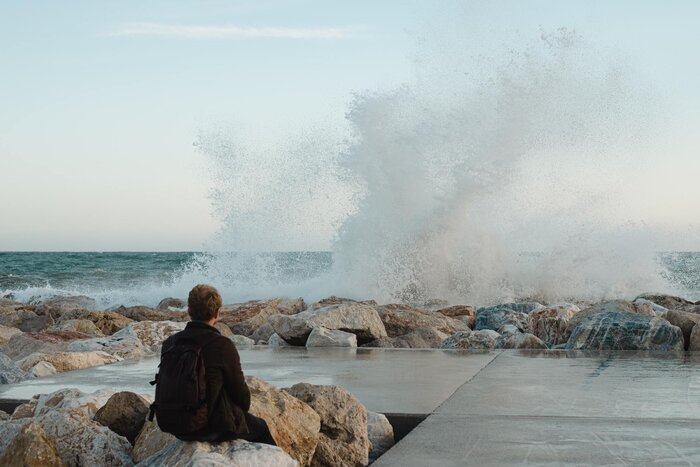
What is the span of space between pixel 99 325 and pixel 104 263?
152ft

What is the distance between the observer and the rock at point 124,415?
14.8ft

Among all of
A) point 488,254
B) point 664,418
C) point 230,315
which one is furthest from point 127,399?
point 488,254

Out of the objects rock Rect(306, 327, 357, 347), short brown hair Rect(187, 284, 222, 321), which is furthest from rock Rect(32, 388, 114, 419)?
rock Rect(306, 327, 357, 347)

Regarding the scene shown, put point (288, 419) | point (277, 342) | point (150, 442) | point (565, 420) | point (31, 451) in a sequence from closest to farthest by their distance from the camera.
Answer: point (31, 451) → point (150, 442) → point (288, 419) → point (565, 420) → point (277, 342)

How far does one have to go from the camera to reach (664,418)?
4.68 m

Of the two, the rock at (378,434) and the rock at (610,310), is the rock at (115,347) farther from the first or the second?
the rock at (610,310)

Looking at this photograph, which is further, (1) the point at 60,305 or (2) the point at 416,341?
(1) the point at 60,305

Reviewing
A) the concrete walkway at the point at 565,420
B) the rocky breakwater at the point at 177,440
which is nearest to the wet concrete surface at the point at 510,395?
the concrete walkway at the point at 565,420

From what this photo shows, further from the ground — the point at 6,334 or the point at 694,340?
the point at 694,340

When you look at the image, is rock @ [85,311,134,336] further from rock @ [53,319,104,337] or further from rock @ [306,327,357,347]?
rock @ [306,327,357,347]

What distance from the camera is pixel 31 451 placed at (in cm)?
384

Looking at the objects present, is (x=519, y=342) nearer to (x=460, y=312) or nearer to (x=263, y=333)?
(x=263, y=333)

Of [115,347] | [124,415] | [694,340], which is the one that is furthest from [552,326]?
[124,415]

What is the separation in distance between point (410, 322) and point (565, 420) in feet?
20.4
